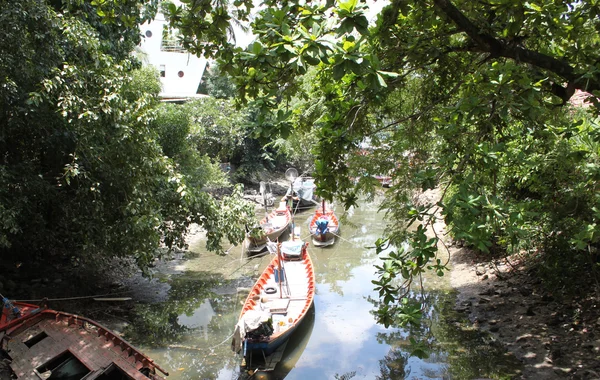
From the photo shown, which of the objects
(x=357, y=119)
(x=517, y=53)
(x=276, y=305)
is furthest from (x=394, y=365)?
(x=517, y=53)

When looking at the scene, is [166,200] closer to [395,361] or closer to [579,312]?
[395,361]

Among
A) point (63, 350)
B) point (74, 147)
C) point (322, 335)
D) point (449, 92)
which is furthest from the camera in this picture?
point (322, 335)

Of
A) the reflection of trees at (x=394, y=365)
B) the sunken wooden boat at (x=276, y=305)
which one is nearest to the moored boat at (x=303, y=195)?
the sunken wooden boat at (x=276, y=305)

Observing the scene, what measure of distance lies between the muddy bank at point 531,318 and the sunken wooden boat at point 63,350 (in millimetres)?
5367

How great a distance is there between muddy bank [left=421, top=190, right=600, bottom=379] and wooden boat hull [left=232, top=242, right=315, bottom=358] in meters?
3.59

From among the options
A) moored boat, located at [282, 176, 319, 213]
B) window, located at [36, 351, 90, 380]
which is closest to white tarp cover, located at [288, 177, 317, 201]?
moored boat, located at [282, 176, 319, 213]

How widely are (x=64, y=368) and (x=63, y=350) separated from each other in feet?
1.07

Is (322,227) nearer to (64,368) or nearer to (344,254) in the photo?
(344,254)

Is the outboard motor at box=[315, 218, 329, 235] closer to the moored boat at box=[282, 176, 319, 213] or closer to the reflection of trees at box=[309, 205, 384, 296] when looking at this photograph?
the reflection of trees at box=[309, 205, 384, 296]

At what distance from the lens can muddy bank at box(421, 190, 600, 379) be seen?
25.4ft

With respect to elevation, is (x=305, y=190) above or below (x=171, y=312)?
above

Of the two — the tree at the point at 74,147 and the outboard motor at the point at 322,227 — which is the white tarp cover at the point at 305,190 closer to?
the outboard motor at the point at 322,227

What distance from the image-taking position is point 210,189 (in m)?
22.8

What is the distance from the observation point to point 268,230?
1711cm
